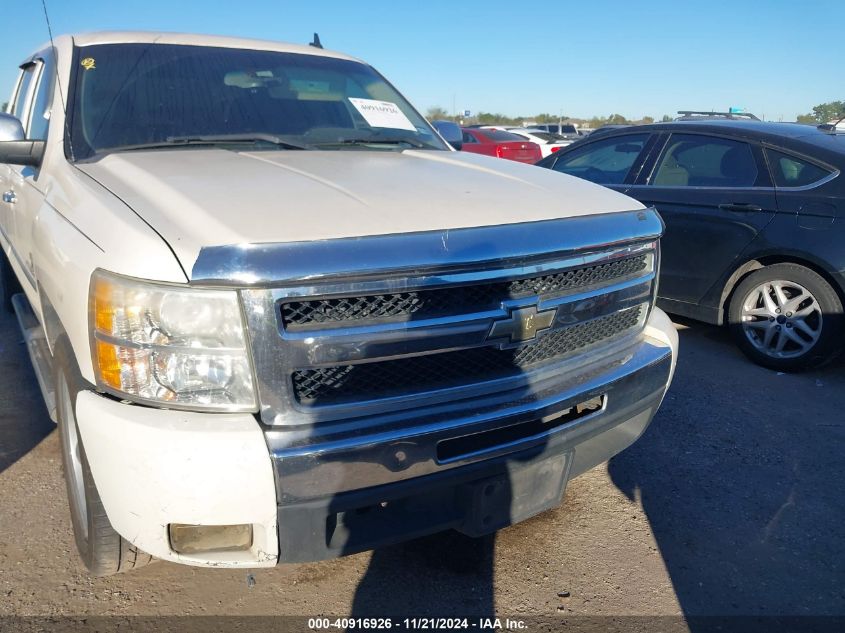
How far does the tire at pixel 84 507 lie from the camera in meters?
2.09

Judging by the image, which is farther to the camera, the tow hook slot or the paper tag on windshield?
the paper tag on windshield

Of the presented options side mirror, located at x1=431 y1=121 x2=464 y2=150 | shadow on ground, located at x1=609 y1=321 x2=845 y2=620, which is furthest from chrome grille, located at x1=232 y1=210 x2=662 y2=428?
side mirror, located at x1=431 y1=121 x2=464 y2=150

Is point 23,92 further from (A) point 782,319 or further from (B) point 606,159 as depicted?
(A) point 782,319

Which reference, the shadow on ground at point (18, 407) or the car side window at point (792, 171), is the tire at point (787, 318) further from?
the shadow on ground at point (18, 407)

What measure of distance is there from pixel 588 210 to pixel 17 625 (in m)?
2.42

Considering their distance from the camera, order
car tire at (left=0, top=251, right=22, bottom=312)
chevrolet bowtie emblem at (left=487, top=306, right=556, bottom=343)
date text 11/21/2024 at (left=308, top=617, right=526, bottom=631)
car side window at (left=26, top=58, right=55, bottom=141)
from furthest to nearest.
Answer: car tire at (left=0, top=251, right=22, bottom=312) → car side window at (left=26, top=58, right=55, bottom=141) → date text 11/21/2024 at (left=308, top=617, right=526, bottom=631) → chevrolet bowtie emblem at (left=487, top=306, right=556, bottom=343)

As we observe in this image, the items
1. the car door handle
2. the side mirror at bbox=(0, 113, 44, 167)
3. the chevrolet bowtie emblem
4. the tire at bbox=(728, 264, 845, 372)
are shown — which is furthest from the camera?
the car door handle

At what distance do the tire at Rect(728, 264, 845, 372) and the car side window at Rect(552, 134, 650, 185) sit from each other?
1.45 meters

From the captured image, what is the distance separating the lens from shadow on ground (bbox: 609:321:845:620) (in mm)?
2525

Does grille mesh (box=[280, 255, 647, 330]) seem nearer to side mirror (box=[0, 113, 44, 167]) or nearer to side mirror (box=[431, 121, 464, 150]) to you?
side mirror (box=[0, 113, 44, 167])

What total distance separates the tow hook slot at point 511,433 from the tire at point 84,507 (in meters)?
1.07

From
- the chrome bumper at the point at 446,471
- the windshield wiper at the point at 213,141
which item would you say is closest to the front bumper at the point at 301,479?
the chrome bumper at the point at 446,471

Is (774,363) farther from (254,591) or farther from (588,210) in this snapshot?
(254,591)

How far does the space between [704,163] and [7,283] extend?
18.0 feet
